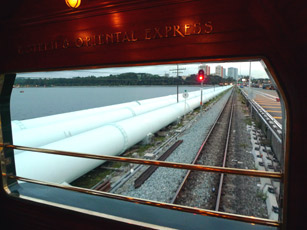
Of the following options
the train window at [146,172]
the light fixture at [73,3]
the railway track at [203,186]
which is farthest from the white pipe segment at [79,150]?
the light fixture at [73,3]

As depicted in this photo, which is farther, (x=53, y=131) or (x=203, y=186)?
(x=53, y=131)

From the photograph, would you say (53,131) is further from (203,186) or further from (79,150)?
(203,186)

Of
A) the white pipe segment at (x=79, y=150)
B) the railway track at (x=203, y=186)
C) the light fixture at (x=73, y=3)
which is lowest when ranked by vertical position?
the railway track at (x=203, y=186)

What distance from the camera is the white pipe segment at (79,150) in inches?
144

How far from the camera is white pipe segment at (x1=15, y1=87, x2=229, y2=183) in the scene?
367 centimetres

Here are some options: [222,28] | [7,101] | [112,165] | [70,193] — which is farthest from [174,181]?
[222,28]

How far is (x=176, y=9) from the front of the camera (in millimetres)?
1396

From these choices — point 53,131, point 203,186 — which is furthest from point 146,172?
point 53,131

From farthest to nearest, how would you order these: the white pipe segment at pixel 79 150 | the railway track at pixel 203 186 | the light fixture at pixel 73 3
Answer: the railway track at pixel 203 186 → the white pipe segment at pixel 79 150 → the light fixture at pixel 73 3

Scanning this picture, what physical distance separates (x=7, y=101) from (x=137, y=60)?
1.71m

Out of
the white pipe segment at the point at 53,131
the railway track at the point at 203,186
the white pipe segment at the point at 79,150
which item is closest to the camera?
the white pipe segment at the point at 79,150

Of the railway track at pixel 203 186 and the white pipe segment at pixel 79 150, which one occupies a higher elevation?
the white pipe segment at pixel 79 150

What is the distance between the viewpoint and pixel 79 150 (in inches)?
182

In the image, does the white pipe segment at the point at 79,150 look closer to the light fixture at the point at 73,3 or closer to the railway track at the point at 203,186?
the railway track at the point at 203,186
